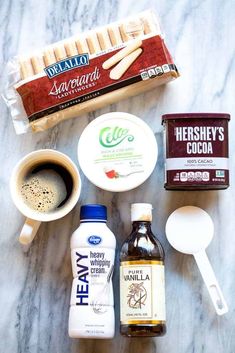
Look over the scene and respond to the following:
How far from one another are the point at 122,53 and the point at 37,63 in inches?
5.9

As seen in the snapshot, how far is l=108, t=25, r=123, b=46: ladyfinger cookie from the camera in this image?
3.52 ft

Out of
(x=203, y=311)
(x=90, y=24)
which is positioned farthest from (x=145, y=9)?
(x=203, y=311)

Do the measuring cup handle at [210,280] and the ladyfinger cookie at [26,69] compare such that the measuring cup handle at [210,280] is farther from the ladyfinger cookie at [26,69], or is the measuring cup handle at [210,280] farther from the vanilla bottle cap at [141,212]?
the ladyfinger cookie at [26,69]

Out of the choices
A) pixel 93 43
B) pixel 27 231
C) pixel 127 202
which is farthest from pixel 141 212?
pixel 93 43

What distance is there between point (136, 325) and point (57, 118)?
0.38m

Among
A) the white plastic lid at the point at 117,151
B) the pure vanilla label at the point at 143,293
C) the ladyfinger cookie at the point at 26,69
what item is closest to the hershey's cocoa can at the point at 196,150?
the white plastic lid at the point at 117,151

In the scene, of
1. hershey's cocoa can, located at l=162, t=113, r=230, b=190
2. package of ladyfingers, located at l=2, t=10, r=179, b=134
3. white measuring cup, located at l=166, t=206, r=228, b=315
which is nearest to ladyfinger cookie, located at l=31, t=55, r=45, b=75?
package of ladyfingers, located at l=2, t=10, r=179, b=134

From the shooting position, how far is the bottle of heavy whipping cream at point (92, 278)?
1.01 meters

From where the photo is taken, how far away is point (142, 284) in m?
1.00

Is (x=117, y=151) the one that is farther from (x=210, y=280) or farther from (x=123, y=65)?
(x=210, y=280)

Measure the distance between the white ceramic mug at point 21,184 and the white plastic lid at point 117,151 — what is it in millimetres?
26

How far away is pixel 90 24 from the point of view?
1116 millimetres

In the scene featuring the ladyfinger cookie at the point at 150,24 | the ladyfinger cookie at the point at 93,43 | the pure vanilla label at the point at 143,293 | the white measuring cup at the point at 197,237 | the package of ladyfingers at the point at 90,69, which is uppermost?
the ladyfinger cookie at the point at 150,24

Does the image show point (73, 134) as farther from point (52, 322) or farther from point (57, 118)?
point (52, 322)
